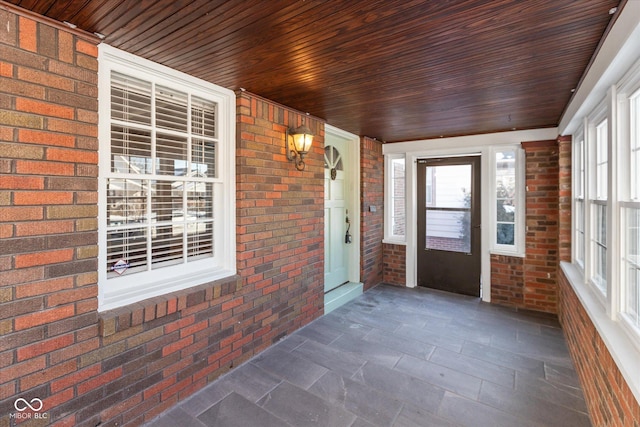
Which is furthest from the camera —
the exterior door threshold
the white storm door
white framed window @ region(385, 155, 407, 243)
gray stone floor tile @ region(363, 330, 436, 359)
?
white framed window @ region(385, 155, 407, 243)

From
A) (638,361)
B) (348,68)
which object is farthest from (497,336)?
(348,68)

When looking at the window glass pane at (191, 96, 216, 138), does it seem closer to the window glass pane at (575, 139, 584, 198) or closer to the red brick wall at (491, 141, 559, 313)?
the window glass pane at (575, 139, 584, 198)

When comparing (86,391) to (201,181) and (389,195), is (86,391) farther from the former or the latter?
(389,195)

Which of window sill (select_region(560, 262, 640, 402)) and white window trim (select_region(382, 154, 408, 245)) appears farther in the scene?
white window trim (select_region(382, 154, 408, 245))

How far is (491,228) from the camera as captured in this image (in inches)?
175

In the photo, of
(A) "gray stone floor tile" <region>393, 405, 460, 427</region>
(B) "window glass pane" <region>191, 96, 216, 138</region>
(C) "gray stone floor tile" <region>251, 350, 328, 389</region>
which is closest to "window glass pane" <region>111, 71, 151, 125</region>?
(B) "window glass pane" <region>191, 96, 216, 138</region>

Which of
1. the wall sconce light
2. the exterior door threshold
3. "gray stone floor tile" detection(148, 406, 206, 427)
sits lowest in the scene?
"gray stone floor tile" detection(148, 406, 206, 427)

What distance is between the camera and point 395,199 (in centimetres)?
531

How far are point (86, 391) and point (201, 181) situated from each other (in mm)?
1550

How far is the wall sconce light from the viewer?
3179mm

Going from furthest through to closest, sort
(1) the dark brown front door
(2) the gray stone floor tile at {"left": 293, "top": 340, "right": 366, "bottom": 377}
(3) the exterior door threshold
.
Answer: (1) the dark brown front door
(3) the exterior door threshold
(2) the gray stone floor tile at {"left": 293, "top": 340, "right": 366, "bottom": 377}

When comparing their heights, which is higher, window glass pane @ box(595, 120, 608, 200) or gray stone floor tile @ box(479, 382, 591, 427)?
window glass pane @ box(595, 120, 608, 200)

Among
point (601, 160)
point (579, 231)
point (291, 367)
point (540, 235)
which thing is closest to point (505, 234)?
point (540, 235)

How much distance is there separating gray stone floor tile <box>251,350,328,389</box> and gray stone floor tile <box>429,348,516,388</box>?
1089mm
